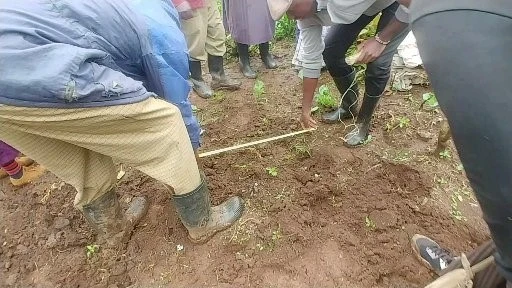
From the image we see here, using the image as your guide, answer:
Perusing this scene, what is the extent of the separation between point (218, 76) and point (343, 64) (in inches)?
58.4

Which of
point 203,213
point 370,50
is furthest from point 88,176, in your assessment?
point 370,50

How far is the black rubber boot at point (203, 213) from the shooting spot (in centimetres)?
238

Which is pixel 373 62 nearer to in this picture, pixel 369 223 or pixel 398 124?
pixel 398 124

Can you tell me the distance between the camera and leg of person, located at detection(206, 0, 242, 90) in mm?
4031

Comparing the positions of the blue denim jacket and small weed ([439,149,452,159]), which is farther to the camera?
small weed ([439,149,452,159])

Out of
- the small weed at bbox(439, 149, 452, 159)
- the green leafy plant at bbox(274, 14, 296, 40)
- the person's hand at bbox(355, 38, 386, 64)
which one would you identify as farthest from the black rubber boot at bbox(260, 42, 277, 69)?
the small weed at bbox(439, 149, 452, 159)

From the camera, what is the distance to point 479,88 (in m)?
0.94

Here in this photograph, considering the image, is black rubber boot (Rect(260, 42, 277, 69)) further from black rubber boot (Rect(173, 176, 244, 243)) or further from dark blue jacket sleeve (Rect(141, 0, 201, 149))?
dark blue jacket sleeve (Rect(141, 0, 201, 149))

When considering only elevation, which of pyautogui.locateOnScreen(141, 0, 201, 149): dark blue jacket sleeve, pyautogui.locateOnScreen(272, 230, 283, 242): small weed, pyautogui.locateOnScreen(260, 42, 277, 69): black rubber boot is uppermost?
pyautogui.locateOnScreen(141, 0, 201, 149): dark blue jacket sleeve

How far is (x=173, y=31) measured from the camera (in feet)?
6.61

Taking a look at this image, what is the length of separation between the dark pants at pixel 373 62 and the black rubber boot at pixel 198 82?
4.51 feet

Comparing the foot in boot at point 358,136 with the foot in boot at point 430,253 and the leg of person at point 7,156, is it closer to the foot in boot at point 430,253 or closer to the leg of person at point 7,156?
the foot in boot at point 430,253

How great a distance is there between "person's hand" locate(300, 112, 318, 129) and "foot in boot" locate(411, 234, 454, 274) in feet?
3.82

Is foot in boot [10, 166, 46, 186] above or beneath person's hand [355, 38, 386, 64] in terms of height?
beneath
